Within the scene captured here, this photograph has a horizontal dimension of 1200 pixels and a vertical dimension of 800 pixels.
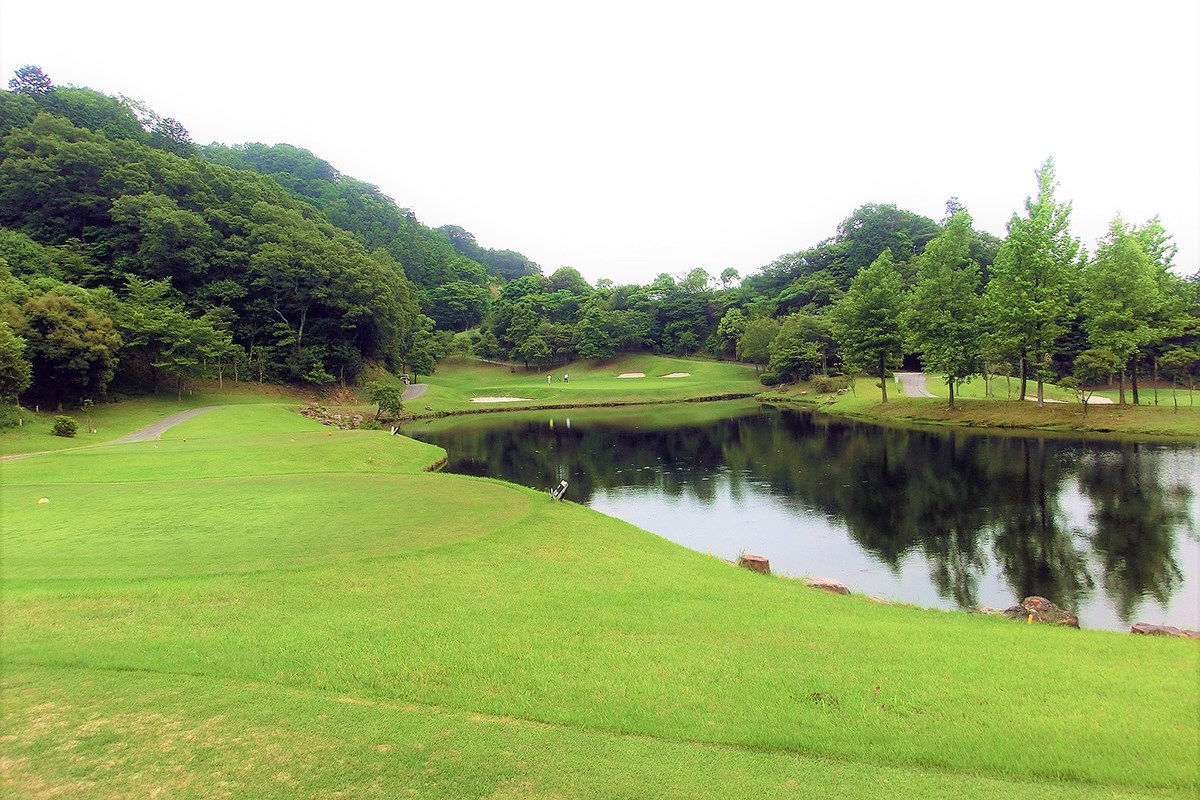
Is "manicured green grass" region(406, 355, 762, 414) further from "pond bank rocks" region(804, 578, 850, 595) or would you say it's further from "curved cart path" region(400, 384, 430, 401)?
"pond bank rocks" region(804, 578, 850, 595)

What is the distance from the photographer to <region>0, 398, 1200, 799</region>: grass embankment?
526 cm

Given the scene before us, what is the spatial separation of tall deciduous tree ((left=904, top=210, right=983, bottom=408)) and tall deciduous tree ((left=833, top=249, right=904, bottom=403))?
3237 mm

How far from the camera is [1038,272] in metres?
37.4

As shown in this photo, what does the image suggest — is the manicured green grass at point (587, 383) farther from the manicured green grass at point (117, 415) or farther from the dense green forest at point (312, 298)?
the manicured green grass at point (117, 415)

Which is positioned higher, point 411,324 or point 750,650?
point 411,324

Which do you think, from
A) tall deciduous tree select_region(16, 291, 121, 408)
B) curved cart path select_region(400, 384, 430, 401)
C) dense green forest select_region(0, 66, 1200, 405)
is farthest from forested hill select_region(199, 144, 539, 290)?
tall deciduous tree select_region(16, 291, 121, 408)

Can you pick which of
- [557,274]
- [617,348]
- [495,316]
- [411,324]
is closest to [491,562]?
[411,324]

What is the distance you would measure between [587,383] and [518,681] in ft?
229

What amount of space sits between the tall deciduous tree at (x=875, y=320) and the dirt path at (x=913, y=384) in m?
3.57

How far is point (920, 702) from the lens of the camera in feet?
21.5

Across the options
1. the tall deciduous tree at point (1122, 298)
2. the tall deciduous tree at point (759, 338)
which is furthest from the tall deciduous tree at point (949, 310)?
the tall deciduous tree at point (759, 338)

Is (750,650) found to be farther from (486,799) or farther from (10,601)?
(10,601)

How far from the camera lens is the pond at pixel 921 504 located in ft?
44.5

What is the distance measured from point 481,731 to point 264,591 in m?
5.71
